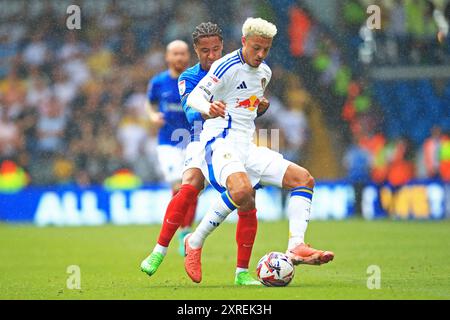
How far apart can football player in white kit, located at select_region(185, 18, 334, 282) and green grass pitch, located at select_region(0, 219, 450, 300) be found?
42 centimetres

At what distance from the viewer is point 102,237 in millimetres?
13672

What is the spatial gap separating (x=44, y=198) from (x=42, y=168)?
4.09 feet

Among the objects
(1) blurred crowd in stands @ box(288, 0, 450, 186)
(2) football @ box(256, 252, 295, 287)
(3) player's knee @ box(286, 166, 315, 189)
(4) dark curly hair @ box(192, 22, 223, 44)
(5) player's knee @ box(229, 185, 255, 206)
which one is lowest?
(2) football @ box(256, 252, 295, 287)

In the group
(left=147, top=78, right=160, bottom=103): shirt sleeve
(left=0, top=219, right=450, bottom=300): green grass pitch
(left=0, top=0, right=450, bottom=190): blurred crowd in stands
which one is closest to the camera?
(left=0, top=219, right=450, bottom=300): green grass pitch

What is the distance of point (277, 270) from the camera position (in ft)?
23.8

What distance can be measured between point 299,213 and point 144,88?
11836 millimetres

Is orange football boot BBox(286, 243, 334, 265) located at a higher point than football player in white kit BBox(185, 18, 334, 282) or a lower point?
lower

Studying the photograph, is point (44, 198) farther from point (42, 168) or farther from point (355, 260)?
point (355, 260)

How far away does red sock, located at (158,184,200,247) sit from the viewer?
26.1 feet

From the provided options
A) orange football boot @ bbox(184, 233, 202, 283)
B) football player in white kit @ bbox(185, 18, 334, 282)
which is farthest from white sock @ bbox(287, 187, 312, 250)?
orange football boot @ bbox(184, 233, 202, 283)

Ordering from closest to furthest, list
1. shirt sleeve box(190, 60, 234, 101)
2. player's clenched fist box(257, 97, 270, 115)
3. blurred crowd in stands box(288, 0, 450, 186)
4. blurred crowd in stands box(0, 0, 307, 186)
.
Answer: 1. shirt sleeve box(190, 60, 234, 101)
2. player's clenched fist box(257, 97, 270, 115)
3. blurred crowd in stands box(288, 0, 450, 186)
4. blurred crowd in stands box(0, 0, 307, 186)

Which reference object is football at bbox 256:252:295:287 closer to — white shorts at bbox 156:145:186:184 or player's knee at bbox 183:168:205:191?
player's knee at bbox 183:168:205:191

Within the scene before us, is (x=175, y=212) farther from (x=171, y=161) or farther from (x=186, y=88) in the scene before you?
(x=171, y=161)

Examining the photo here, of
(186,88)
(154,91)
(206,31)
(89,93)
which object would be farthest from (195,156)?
(89,93)
